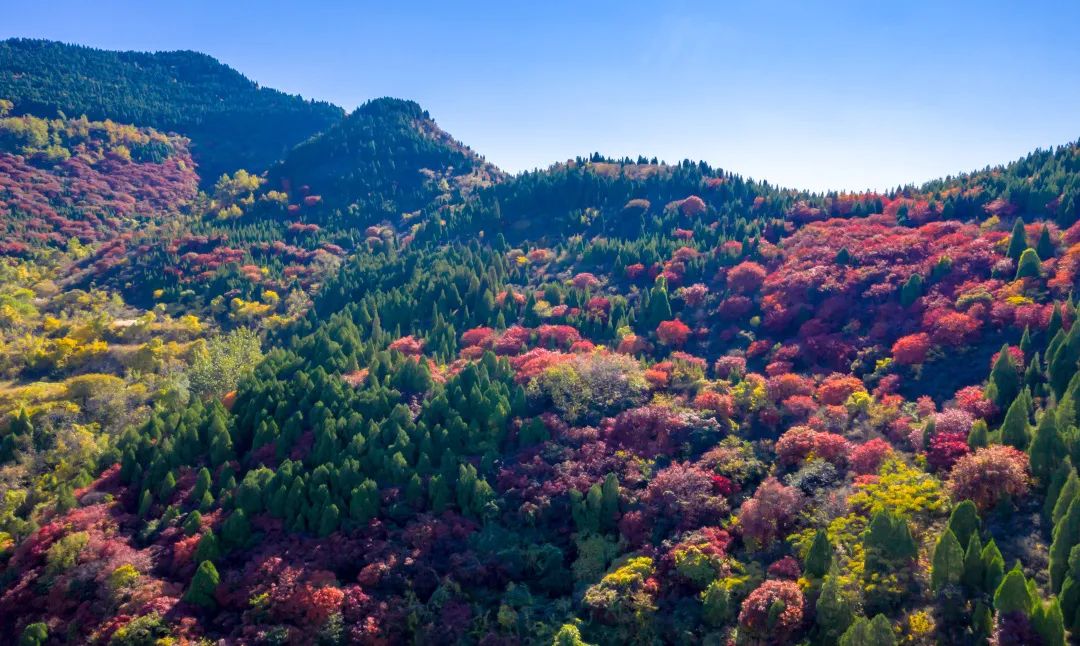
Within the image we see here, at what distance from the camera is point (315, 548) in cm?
3984

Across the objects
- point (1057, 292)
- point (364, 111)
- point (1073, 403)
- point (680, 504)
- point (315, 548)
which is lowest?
point (315, 548)

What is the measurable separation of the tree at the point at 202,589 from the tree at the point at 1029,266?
6426cm

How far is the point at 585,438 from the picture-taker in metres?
47.4

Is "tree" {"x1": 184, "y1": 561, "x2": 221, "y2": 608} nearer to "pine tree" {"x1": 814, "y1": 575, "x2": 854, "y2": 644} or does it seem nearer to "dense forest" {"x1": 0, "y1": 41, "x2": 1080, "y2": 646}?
"dense forest" {"x1": 0, "y1": 41, "x2": 1080, "y2": 646}

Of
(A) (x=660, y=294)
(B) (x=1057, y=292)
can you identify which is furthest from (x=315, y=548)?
(B) (x=1057, y=292)

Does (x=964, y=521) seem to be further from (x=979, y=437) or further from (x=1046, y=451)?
(x=979, y=437)

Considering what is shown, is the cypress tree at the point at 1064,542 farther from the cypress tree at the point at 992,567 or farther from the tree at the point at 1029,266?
the tree at the point at 1029,266

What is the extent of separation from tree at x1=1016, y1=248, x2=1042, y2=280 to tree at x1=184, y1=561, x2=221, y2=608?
211ft

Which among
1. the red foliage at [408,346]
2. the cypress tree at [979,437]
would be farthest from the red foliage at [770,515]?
the red foliage at [408,346]

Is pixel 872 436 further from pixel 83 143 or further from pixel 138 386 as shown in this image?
pixel 83 143

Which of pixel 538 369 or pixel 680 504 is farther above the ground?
pixel 538 369

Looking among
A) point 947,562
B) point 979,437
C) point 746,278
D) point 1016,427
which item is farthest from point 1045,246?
point 947,562

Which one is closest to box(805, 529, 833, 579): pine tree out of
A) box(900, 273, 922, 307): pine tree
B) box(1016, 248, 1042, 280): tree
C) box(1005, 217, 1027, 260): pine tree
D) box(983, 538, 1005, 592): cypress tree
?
box(983, 538, 1005, 592): cypress tree

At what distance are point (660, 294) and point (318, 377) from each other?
35.8 metres
